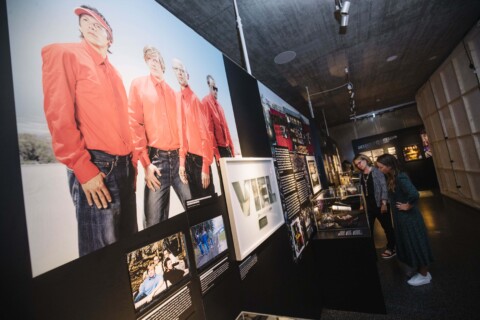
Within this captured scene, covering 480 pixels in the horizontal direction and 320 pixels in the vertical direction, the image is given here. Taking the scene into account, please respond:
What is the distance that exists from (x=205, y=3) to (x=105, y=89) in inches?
75.5

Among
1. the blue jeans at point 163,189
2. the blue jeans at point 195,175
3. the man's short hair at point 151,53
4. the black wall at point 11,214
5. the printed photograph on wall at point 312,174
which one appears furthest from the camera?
the printed photograph on wall at point 312,174

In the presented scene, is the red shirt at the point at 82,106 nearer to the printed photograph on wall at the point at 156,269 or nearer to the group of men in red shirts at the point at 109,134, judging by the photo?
the group of men in red shirts at the point at 109,134

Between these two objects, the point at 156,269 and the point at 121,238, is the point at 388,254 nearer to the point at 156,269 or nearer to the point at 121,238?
the point at 156,269

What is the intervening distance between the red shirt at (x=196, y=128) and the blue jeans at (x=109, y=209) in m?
0.44

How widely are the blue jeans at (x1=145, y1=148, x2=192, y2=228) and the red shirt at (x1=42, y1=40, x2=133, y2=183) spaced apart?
0.55 ft

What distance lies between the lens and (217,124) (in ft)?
5.24

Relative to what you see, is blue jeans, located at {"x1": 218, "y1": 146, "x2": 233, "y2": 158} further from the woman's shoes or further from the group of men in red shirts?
the woman's shoes

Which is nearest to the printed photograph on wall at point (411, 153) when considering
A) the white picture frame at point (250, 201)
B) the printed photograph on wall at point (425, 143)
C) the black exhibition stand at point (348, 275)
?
the printed photograph on wall at point (425, 143)

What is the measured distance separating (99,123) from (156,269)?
0.60 metres

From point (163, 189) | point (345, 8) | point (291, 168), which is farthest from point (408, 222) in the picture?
point (163, 189)

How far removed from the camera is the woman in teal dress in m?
3.07

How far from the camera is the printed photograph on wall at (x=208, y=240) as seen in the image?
3.93 feet

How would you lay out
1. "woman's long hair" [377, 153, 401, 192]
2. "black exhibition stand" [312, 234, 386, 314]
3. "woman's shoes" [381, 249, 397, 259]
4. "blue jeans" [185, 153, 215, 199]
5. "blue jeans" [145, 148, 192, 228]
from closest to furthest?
"blue jeans" [145, 148, 192, 228] < "blue jeans" [185, 153, 215, 199] < "black exhibition stand" [312, 234, 386, 314] < "woman's long hair" [377, 153, 401, 192] < "woman's shoes" [381, 249, 397, 259]

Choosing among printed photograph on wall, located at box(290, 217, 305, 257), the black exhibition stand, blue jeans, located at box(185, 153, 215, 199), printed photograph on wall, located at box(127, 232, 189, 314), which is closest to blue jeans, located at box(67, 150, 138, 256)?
printed photograph on wall, located at box(127, 232, 189, 314)
